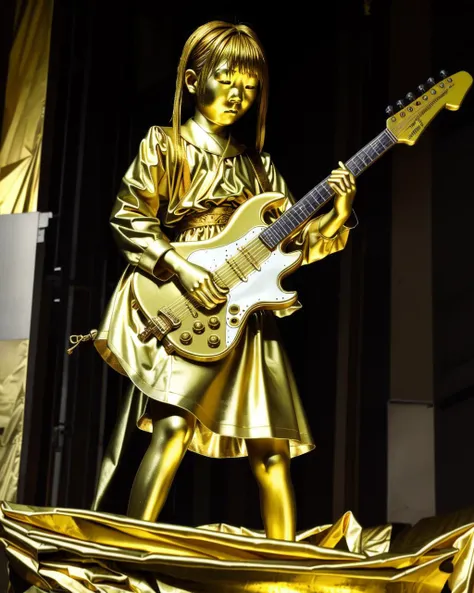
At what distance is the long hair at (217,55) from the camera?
8.29 ft

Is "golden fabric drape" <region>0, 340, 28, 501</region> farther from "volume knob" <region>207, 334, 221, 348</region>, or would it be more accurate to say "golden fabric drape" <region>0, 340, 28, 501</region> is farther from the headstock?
the headstock

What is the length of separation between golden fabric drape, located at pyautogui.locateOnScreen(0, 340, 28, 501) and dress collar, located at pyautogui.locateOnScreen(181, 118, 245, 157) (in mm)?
865

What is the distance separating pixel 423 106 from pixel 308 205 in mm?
405

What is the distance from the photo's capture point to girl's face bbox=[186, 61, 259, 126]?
2.53 meters

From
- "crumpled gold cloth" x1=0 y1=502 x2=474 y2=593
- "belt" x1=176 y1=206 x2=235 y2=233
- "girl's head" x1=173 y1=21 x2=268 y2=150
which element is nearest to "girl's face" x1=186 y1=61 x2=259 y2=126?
"girl's head" x1=173 y1=21 x2=268 y2=150

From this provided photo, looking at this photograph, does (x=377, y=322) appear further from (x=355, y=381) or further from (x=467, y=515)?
(x=467, y=515)

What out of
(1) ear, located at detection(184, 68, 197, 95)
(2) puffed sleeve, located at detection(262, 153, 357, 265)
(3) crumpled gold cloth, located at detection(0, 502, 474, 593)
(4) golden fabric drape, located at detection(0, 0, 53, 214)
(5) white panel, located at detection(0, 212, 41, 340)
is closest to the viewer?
(3) crumpled gold cloth, located at detection(0, 502, 474, 593)

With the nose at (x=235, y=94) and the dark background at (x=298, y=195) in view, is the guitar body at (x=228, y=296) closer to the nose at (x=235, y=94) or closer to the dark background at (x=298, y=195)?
the nose at (x=235, y=94)

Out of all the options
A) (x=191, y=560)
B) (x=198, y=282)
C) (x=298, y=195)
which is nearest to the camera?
(x=191, y=560)

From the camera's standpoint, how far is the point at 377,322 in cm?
330

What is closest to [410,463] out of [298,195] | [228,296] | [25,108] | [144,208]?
[298,195]

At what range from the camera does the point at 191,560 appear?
2012mm

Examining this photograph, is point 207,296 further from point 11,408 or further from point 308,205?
point 11,408

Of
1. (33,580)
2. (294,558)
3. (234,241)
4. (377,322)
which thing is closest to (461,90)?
(234,241)
